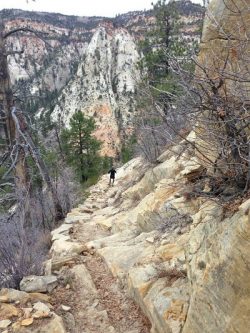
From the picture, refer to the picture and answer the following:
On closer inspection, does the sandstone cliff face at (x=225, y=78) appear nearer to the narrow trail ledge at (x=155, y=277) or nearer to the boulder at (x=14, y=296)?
the narrow trail ledge at (x=155, y=277)

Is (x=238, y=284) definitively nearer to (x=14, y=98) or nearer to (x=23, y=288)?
(x=23, y=288)

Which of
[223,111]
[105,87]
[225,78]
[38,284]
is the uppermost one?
[225,78]

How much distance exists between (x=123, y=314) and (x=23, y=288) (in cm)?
134

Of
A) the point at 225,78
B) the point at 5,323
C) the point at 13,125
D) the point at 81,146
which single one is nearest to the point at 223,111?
the point at 225,78

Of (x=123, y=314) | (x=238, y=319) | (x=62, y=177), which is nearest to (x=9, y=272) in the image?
(x=123, y=314)

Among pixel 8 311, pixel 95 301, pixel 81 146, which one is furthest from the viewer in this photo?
pixel 81 146

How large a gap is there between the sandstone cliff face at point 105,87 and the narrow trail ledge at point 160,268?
210ft

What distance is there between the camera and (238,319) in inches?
112

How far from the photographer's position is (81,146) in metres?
27.3

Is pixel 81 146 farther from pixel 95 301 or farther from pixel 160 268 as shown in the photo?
pixel 160 268

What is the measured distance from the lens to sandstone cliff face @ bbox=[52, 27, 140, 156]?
274 feet

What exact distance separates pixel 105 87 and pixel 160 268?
89.7m

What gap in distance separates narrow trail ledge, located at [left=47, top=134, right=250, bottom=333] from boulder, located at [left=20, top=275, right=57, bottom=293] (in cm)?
12

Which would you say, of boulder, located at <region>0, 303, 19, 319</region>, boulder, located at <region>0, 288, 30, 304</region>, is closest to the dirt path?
boulder, located at <region>0, 288, 30, 304</region>
